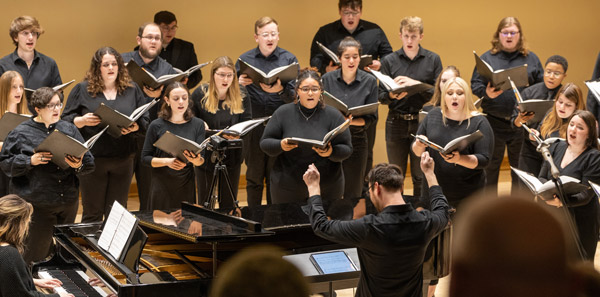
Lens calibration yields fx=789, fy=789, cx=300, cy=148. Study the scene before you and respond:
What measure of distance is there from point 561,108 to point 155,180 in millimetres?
2888

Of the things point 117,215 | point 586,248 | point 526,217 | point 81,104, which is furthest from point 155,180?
point 526,217

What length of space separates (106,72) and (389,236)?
3.02m

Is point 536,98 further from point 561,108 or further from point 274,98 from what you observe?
point 274,98

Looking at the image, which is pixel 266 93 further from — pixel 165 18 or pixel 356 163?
pixel 165 18

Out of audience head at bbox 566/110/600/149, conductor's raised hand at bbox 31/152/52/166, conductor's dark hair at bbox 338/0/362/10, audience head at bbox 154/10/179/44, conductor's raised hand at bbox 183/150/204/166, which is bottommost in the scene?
conductor's raised hand at bbox 183/150/204/166

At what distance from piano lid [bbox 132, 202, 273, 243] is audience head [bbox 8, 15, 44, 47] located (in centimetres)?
244

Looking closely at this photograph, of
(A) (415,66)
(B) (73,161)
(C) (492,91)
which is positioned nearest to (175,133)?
(B) (73,161)

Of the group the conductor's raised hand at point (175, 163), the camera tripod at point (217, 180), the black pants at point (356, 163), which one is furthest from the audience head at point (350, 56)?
the conductor's raised hand at point (175, 163)

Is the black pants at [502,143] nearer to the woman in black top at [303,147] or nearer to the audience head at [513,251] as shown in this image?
the woman in black top at [303,147]

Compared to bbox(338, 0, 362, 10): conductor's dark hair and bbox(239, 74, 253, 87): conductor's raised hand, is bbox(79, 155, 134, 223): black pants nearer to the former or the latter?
bbox(239, 74, 253, 87): conductor's raised hand

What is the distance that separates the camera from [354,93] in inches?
239

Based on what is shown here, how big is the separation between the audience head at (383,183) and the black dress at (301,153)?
63.8 inches

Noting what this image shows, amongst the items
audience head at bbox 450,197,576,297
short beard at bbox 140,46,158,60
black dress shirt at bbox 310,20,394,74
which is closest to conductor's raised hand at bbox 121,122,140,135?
short beard at bbox 140,46,158,60

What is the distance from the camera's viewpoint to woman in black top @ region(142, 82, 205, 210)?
5434 mm
